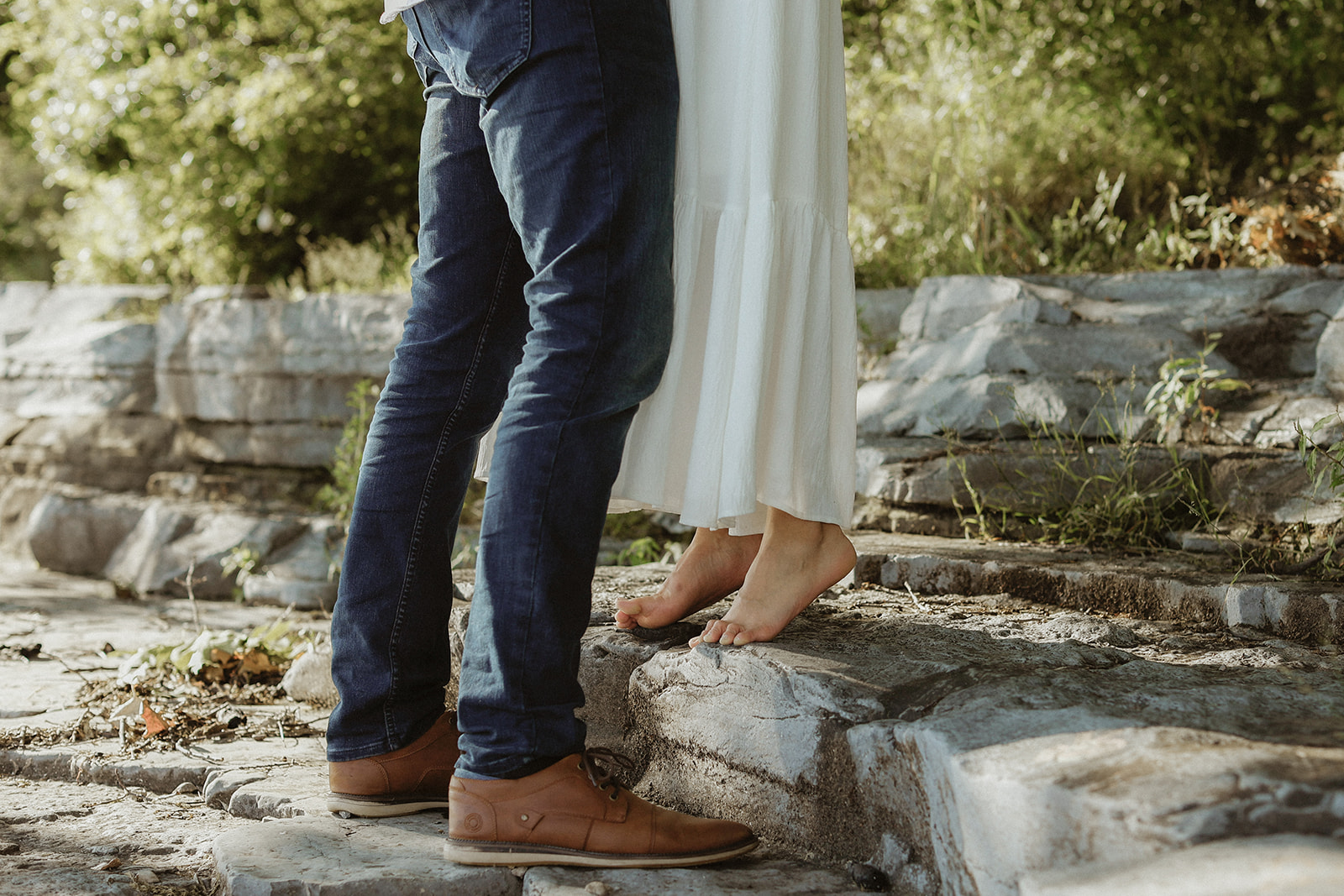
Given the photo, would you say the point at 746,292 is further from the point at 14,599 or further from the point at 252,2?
the point at 252,2

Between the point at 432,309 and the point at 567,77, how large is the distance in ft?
1.39

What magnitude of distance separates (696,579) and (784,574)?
21cm

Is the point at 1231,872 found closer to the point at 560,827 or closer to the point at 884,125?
the point at 560,827

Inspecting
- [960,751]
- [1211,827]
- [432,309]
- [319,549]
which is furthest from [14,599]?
[1211,827]

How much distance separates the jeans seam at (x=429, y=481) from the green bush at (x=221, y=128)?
196 inches

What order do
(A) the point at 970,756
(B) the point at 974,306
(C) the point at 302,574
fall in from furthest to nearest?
(C) the point at 302,574 < (B) the point at 974,306 < (A) the point at 970,756

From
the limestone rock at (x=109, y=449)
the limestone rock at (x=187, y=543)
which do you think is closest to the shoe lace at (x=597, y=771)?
the limestone rock at (x=187, y=543)

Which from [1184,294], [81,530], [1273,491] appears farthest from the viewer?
[81,530]

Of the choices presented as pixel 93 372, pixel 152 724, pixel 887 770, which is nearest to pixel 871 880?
pixel 887 770

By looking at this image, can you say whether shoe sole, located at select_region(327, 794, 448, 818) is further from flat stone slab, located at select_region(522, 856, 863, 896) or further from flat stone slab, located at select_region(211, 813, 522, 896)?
flat stone slab, located at select_region(522, 856, 863, 896)

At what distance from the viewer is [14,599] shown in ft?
13.4

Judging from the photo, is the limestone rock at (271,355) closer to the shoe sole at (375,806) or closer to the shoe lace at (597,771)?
the shoe sole at (375,806)

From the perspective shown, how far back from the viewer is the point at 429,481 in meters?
1.57

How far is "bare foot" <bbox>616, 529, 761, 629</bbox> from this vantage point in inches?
72.3
